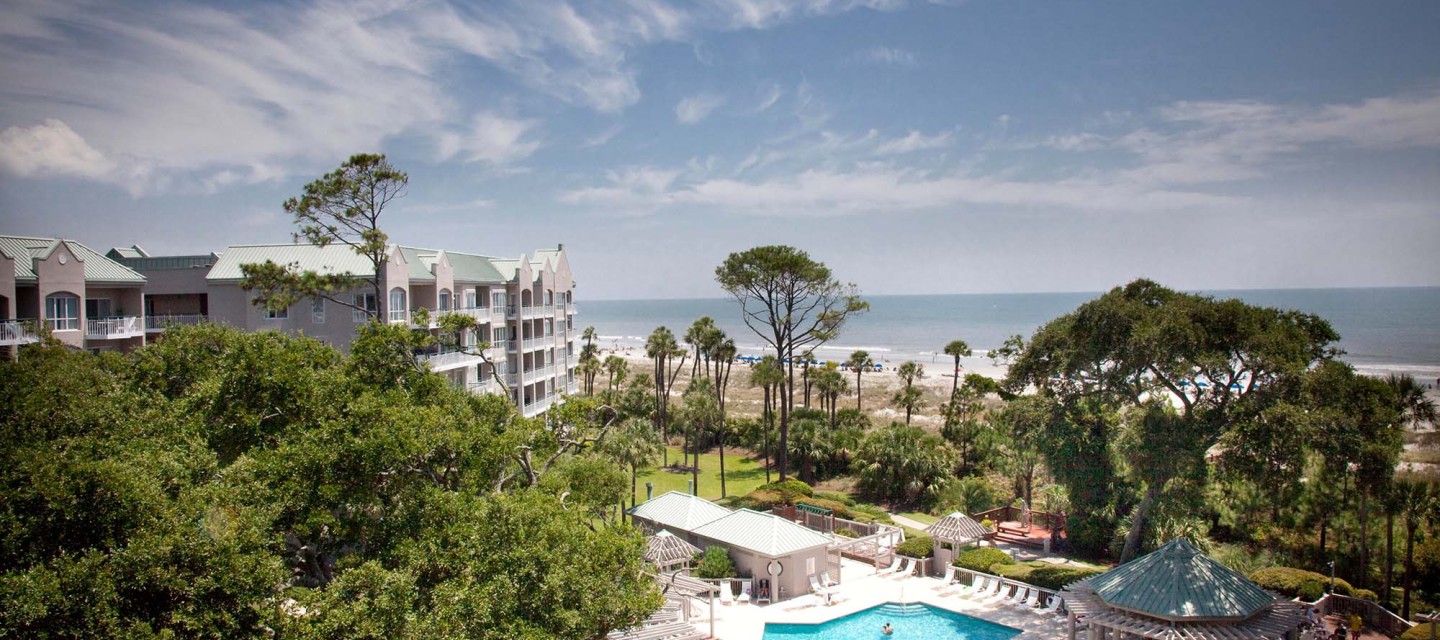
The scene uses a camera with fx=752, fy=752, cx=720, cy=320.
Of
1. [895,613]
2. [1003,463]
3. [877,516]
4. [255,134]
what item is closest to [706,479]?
[877,516]

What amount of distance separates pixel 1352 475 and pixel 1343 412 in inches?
179

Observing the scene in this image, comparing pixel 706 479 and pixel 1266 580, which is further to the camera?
pixel 706 479

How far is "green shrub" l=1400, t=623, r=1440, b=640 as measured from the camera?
673 inches

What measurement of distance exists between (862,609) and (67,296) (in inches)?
1211

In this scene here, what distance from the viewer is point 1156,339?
22641mm

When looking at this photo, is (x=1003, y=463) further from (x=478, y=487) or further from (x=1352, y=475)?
(x=478, y=487)

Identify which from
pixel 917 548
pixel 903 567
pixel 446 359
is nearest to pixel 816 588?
pixel 903 567

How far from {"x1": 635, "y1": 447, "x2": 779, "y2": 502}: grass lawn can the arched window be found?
14457 millimetres

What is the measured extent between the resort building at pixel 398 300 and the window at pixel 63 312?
11.2 ft

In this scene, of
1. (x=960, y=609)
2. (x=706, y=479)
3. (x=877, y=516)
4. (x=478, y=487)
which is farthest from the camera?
(x=706, y=479)

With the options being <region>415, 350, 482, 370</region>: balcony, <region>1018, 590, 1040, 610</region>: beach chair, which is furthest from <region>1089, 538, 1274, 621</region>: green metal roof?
<region>415, 350, 482, 370</region>: balcony

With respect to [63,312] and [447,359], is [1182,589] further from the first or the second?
[63,312]

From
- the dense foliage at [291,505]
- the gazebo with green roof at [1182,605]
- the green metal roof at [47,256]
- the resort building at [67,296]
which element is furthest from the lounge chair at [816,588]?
the green metal roof at [47,256]

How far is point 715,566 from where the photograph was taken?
2453cm
